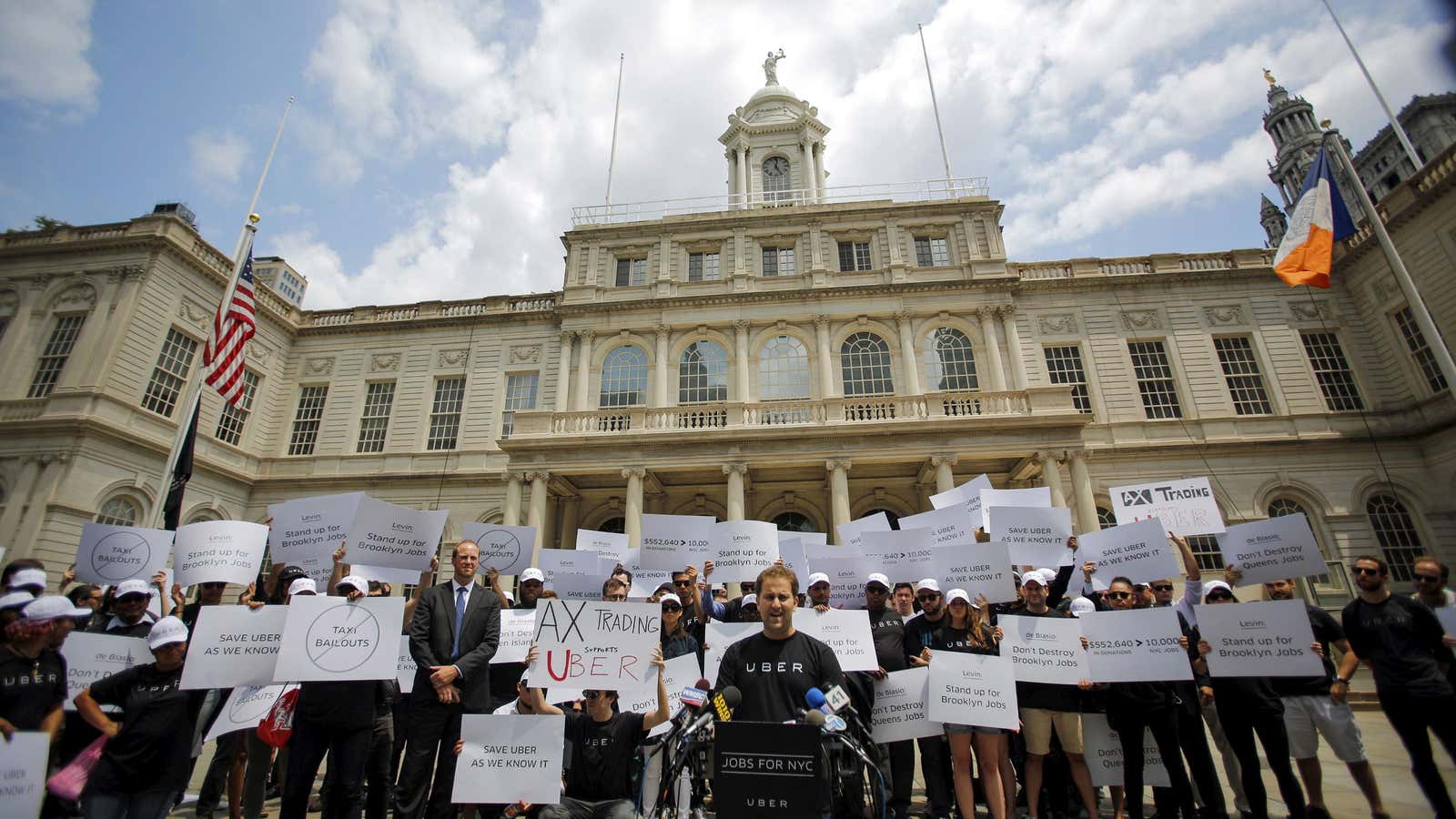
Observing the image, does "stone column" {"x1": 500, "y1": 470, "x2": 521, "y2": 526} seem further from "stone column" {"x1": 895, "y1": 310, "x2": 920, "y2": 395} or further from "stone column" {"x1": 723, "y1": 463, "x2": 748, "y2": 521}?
"stone column" {"x1": 895, "y1": 310, "x2": 920, "y2": 395}

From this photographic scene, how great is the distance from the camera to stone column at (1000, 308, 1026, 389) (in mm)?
20078

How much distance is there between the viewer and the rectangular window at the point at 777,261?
23.6 meters

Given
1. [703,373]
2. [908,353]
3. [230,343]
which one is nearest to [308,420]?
[230,343]

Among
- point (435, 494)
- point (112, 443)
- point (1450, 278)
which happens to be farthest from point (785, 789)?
point (1450, 278)

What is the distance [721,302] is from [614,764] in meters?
18.9

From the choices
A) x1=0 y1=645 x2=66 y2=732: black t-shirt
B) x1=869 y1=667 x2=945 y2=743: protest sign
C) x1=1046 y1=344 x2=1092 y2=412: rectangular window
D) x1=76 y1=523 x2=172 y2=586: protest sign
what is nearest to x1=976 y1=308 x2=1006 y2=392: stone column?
x1=1046 y1=344 x2=1092 y2=412: rectangular window

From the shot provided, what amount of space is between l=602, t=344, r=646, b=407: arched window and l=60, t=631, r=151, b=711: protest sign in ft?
54.8

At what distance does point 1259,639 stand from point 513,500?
660 inches

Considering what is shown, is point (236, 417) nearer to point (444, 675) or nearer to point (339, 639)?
point (339, 639)

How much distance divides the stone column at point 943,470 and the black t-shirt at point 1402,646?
448 inches

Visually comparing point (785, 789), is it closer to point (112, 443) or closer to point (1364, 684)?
point (1364, 684)

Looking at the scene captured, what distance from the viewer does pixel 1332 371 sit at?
67.1 ft

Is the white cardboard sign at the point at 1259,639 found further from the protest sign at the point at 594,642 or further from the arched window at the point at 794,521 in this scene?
the arched window at the point at 794,521

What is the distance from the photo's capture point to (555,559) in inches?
370
